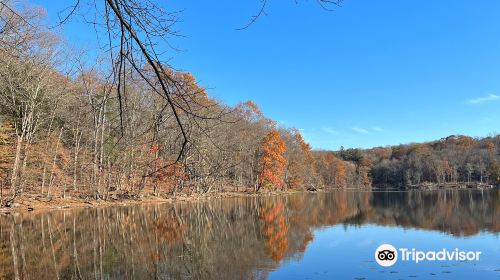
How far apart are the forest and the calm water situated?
→ 245 centimetres

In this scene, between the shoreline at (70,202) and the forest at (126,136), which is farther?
the shoreline at (70,202)

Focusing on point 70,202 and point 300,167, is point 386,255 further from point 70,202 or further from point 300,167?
point 300,167

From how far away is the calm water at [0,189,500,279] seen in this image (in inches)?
391

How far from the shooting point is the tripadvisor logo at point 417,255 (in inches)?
457

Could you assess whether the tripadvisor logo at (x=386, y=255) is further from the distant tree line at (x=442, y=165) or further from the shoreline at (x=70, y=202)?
the distant tree line at (x=442, y=165)

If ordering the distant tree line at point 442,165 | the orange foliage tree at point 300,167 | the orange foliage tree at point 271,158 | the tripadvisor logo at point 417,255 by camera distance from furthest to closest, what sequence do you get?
the distant tree line at point 442,165, the orange foliage tree at point 300,167, the orange foliage tree at point 271,158, the tripadvisor logo at point 417,255

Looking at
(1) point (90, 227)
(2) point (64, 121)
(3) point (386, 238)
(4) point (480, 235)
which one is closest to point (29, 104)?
(2) point (64, 121)

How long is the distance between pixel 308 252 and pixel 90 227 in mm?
10373

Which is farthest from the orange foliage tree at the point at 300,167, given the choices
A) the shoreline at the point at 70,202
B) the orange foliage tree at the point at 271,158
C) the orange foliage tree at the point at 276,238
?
the orange foliage tree at the point at 276,238

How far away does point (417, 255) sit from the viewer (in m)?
12.4

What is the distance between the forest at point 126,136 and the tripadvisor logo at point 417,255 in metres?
5.28

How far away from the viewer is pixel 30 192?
29.5m

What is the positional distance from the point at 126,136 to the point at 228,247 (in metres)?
9.55

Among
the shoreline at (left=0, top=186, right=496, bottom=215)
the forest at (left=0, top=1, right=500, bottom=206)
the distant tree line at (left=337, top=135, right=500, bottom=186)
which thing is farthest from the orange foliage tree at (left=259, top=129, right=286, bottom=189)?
the distant tree line at (left=337, top=135, right=500, bottom=186)
